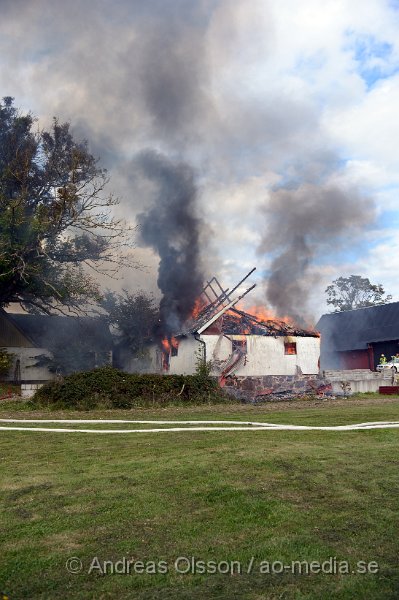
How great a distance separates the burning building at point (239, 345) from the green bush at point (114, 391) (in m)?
4.62

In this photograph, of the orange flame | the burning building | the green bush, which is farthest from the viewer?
the orange flame

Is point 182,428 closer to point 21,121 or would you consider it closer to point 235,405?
point 235,405

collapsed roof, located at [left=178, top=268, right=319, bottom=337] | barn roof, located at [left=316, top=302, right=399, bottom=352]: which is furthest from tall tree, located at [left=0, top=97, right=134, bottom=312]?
barn roof, located at [left=316, top=302, right=399, bottom=352]

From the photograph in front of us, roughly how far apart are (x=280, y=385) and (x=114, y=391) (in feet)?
25.8

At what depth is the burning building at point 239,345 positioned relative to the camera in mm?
23203

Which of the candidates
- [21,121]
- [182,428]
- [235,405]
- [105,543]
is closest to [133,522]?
[105,543]

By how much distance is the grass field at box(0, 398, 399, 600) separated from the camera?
12.5ft

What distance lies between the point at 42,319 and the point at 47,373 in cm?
648

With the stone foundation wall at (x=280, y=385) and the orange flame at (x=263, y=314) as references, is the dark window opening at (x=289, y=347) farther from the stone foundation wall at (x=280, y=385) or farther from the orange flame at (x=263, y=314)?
the stone foundation wall at (x=280, y=385)

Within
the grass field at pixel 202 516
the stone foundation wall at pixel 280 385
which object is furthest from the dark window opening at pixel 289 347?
the grass field at pixel 202 516

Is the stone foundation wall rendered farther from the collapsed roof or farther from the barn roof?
the barn roof

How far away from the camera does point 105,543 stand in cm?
455

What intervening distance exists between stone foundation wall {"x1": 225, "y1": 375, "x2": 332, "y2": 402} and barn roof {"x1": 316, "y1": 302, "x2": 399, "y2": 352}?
63.2 feet

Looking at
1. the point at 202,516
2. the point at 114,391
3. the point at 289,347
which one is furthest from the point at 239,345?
the point at 202,516
